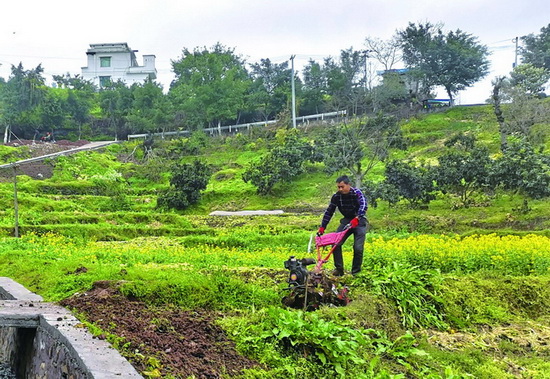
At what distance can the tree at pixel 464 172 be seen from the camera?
77.4 ft

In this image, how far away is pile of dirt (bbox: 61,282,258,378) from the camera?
4688mm

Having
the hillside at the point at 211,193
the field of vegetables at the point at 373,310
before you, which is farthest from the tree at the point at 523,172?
the field of vegetables at the point at 373,310

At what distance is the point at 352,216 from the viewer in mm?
8453

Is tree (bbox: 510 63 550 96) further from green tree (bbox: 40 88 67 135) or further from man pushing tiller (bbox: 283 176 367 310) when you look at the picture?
man pushing tiller (bbox: 283 176 367 310)

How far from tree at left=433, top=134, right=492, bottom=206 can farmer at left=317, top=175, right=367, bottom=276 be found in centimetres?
1650

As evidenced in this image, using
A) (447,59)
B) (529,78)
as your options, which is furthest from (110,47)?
(529,78)

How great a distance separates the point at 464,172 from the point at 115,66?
179 feet

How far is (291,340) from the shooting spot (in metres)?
5.27

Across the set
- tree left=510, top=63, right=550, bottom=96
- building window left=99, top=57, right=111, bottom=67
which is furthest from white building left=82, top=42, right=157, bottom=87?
tree left=510, top=63, right=550, bottom=96

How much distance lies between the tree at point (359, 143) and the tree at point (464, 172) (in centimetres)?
351

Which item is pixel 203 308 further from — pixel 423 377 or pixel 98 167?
pixel 98 167

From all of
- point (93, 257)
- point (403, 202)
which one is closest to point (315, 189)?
point (403, 202)

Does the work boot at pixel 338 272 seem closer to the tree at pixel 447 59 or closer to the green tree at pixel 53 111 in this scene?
the tree at pixel 447 59

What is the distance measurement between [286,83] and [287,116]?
5869 millimetres
